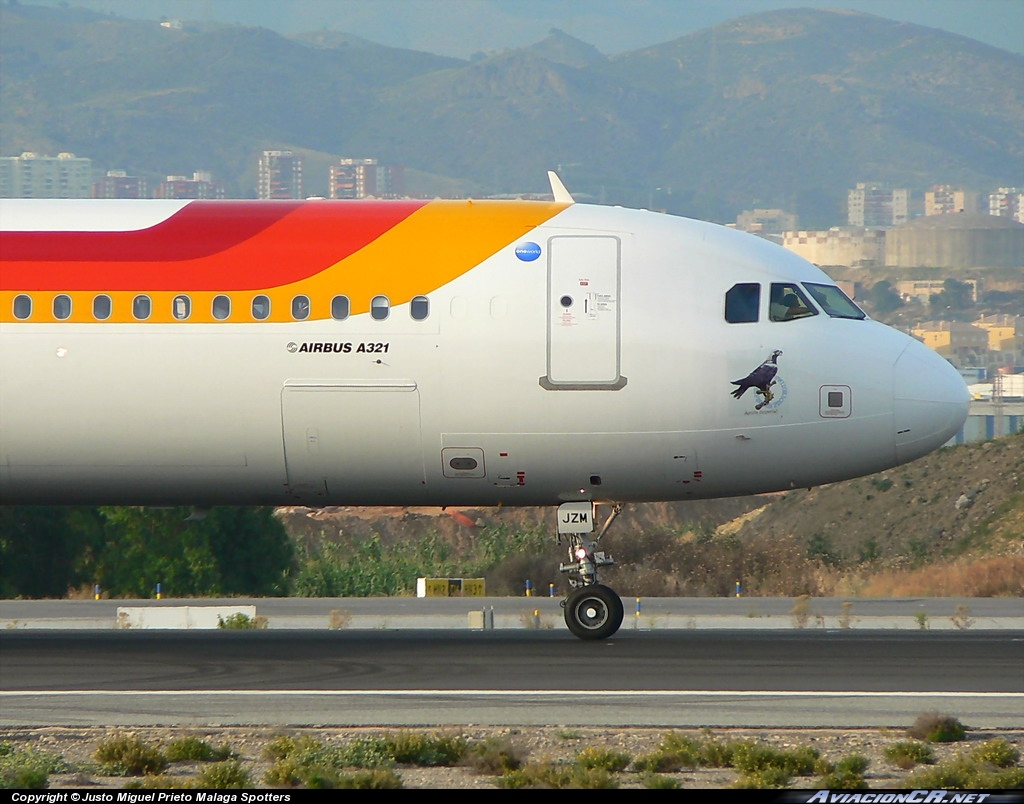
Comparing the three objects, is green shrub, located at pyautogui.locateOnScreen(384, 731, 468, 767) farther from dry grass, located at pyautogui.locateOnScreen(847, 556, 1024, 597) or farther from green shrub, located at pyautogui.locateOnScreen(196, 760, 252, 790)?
dry grass, located at pyautogui.locateOnScreen(847, 556, 1024, 597)

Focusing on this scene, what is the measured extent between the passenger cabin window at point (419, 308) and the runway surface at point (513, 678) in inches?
182

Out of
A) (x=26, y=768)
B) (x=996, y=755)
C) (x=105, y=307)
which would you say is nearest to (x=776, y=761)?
(x=996, y=755)

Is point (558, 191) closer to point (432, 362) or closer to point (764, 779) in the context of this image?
point (432, 362)

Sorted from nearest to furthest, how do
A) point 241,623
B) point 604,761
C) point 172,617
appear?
point 604,761 < point 241,623 < point 172,617

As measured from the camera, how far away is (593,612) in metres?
22.5

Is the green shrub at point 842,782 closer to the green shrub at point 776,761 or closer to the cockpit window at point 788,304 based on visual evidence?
the green shrub at point 776,761

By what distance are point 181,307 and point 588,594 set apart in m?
6.95

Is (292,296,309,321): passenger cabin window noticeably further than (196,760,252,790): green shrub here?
Yes

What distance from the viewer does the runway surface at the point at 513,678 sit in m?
17.1

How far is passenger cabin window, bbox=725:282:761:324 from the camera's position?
2139cm

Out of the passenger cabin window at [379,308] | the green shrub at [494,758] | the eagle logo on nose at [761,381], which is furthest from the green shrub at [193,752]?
the eagle logo on nose at [761,381]

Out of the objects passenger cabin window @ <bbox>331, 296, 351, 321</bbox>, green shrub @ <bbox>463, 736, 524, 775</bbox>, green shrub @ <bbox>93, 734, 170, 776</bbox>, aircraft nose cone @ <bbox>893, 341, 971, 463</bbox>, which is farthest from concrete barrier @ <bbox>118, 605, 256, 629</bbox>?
green shrub @ <bbox>463, 736, 524, 775</bbox>

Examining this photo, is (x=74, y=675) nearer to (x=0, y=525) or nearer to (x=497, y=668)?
(x=497, y=668)

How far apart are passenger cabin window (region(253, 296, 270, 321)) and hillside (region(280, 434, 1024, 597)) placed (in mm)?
15445
